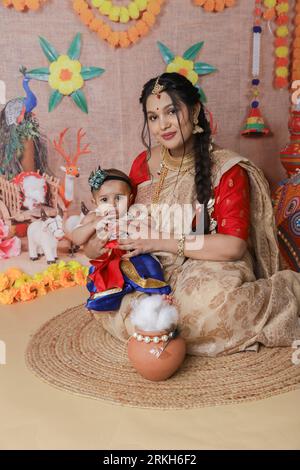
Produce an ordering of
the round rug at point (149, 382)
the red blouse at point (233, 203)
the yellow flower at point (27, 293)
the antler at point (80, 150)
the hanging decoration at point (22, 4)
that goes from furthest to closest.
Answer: the antler at point (80, 150)
the hanging decoration at point (22, 4)
the yellow flower at point (27, 293)
the red blouse at point (233, 203)
the round rug at point (149, 382)

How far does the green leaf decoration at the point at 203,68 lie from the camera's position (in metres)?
3.93

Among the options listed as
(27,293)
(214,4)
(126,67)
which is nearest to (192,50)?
(214,4)

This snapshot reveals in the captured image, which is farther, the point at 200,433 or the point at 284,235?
the point at 284,235

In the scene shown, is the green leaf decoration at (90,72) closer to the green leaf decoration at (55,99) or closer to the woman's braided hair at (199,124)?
the green leaf decoration at (55,99)

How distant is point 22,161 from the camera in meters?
3.88

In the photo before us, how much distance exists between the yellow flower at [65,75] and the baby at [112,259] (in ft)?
4.30

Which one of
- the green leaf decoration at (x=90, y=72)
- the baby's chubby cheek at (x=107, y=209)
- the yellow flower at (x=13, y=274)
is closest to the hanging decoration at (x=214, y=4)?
the green leaf decoration at (x=90, y=72)

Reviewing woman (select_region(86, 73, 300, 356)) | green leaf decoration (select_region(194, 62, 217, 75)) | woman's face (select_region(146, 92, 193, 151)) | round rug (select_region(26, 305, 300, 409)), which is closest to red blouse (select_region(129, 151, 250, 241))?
woman (select_region(86, 73, 300, 356))

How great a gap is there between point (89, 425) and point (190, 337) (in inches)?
27.3

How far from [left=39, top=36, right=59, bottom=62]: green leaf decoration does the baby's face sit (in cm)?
147

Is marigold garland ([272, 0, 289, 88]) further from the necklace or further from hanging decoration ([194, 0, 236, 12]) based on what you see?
the necklace

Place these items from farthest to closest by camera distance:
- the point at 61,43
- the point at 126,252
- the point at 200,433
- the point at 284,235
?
the point at 61,43 → the point at 284,235 → the point at 126,252 → the point at 200,433
